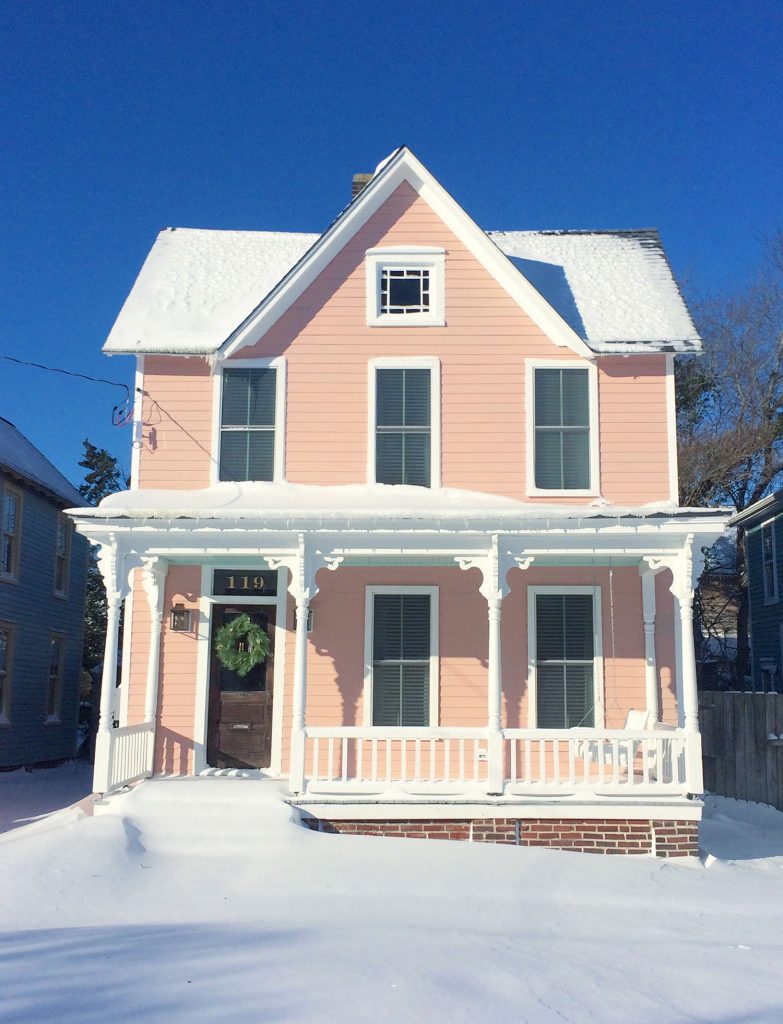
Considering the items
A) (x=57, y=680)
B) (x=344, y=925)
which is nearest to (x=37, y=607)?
(x=57, y=680)

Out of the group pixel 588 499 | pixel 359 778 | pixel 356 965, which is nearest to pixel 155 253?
pixel 588 499

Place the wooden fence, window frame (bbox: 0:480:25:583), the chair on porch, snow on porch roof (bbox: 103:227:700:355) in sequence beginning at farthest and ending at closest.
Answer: window frame (bbox: 0:480:25:583), the wooden fence, snow on porch roof (bbox: 103:227:700:355), the chair on porch

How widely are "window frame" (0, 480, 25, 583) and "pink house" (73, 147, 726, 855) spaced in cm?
711

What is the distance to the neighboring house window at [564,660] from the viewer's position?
1187cm

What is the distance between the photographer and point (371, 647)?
39.4ft

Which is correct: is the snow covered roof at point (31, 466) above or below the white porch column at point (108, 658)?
above

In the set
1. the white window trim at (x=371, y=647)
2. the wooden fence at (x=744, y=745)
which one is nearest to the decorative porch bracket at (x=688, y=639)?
the white window trim at (x=371, y=647)

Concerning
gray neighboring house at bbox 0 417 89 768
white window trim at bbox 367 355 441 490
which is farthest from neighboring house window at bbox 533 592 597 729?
gray neighboring house at bbox 0 417 89 768

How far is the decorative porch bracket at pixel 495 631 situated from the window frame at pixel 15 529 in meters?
10.9

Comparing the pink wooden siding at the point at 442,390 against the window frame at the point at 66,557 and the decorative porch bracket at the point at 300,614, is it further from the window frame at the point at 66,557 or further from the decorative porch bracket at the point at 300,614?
the window frame at the point at 66,557

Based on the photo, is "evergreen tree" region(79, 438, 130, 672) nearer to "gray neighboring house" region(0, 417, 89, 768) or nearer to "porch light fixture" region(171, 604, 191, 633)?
"gray neighboring house" region(0, 417, 89, 768)

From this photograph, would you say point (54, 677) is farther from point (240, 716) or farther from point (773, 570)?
point (773, 570)

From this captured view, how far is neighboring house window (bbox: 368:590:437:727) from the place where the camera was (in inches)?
469

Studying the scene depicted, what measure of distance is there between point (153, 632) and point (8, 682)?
8.25 meters
